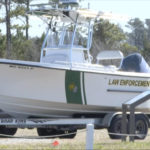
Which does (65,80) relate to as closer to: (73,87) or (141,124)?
(73,87)

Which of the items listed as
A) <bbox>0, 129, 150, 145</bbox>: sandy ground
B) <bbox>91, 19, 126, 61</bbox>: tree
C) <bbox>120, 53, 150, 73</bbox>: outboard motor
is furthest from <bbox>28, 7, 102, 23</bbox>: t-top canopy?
<bbox>91, 19, 126, 61</bbox>: tree

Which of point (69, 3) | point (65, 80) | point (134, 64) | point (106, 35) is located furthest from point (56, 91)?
point (106, 35)

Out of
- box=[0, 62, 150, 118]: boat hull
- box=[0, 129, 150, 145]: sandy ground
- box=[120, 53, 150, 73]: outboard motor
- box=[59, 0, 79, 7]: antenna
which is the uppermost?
box=[59, 0, 79, 7]: antenna

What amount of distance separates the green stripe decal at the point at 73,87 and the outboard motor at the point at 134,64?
2216mm

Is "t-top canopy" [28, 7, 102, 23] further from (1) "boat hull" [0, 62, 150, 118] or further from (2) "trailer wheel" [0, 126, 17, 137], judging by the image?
(2) "trailer wheel" [0, 126, 17, 137]

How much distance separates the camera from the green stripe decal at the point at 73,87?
15.8 meters

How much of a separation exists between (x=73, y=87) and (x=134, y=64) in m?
2.67

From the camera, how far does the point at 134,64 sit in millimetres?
17781

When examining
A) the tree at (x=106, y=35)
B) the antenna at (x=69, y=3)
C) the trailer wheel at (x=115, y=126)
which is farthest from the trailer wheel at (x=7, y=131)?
the tree at (x=106, y=35)

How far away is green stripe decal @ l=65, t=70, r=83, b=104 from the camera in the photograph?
15835mm

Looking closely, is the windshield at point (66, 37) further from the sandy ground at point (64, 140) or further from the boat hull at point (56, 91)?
the sandy ground at point (64, 140)

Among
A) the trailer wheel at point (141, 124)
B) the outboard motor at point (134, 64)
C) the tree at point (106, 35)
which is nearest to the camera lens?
the trailer wheel at point (141, 124)

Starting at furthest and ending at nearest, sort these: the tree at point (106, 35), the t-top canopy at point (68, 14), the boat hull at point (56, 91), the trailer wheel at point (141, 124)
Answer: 1. the tree at point (106, 35)
2. the t-top canopy at point (68, 14)
3. the trailer wheel at point (141, 124)
4. the boat hull at point (56, 91)

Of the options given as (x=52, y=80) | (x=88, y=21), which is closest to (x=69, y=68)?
(x=52, y=80)
